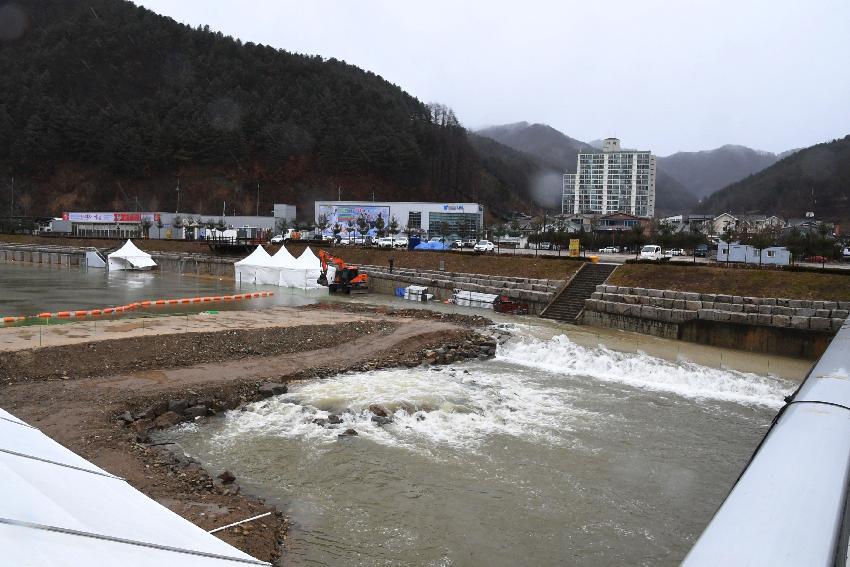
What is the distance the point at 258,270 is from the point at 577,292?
23900mm

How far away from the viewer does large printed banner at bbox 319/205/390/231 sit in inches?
2928

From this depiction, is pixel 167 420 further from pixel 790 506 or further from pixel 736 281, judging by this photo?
pixel 736 281

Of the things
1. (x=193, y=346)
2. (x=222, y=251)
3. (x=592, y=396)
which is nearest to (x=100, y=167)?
(x=222, y=251)

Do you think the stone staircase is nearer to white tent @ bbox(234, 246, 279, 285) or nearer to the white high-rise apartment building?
white tent @ bbox(234, 246, 279, 285)

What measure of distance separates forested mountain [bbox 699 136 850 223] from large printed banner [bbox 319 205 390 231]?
264ft

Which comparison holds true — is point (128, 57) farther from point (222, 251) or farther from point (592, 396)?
point (592, 396)

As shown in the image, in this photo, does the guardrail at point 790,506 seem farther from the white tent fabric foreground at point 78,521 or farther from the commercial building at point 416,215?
the commercial building at point 416,215

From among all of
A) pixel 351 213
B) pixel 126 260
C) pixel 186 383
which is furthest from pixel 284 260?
pixel 351 213

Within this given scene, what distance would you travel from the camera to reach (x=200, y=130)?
112 metres

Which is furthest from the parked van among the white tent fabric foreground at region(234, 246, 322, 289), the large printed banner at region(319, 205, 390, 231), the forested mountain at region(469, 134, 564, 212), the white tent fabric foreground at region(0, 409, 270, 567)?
the forested mountain at region(469, 134, 564, 212)

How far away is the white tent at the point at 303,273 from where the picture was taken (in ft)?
131

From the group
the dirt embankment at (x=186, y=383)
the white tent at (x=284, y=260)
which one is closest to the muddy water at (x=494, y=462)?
the dirt embankment at (x=186, y=383)

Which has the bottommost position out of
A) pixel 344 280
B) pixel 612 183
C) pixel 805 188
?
pixel 344 280

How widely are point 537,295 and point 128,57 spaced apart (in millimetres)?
145234
